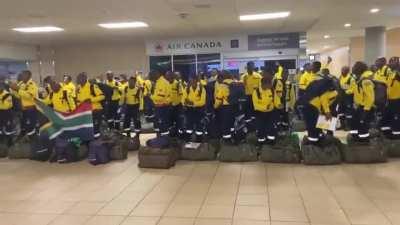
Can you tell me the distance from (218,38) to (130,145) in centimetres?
641

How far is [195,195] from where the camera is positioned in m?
5.43

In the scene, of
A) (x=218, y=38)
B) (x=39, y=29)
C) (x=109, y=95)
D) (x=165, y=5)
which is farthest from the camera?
(x=218, y=38)

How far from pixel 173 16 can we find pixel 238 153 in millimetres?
3681

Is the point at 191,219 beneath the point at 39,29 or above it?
beneath

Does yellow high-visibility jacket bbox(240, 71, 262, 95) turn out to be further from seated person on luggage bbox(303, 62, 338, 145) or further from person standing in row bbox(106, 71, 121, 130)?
person standing in row bbox(106, 71, 121, 130)

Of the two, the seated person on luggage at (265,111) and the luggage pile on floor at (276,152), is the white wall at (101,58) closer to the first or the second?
the luggage pile on floor at (276,152)

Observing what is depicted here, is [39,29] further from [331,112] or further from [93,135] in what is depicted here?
[331,112]

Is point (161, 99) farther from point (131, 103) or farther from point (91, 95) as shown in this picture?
point (131, 103)

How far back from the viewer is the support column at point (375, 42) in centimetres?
1417

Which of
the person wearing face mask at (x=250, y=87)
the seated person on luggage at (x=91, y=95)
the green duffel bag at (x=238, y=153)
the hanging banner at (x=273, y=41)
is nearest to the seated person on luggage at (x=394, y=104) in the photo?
the person wearing face mask at (x=250, y=87)

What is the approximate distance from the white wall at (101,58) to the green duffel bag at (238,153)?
8408 millimetres

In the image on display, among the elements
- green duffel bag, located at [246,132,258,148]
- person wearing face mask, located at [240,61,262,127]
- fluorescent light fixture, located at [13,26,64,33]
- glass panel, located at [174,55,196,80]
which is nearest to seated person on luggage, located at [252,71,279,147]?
green duffel bag, located at [246,132,258,148]

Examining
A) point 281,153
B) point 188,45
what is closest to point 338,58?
point 188,45

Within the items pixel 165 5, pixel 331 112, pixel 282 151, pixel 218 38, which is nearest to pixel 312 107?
pixel 331 112
